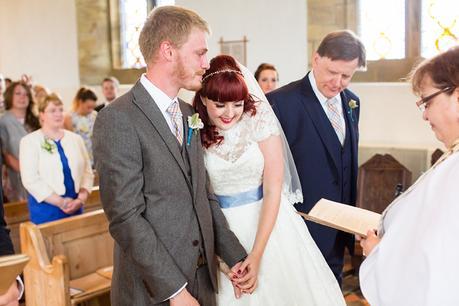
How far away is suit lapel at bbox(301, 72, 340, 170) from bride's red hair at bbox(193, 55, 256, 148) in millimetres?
567

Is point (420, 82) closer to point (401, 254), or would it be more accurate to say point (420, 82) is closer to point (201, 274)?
point (401, 254)

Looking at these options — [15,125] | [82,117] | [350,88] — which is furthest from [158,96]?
[82,117]

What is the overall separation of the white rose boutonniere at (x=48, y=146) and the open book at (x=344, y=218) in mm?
2881

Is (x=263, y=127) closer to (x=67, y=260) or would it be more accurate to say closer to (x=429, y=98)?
(x=429, y=98)

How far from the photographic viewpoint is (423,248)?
1574mm

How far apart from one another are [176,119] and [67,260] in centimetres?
195

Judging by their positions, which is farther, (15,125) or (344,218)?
(15,125)

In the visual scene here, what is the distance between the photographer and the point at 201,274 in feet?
7.44

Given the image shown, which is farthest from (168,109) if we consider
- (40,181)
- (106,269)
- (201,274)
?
(40,181)

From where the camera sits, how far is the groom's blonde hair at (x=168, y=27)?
207 centimetres

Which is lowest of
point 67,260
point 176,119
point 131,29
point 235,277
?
point 67,260

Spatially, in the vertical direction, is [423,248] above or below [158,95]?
below

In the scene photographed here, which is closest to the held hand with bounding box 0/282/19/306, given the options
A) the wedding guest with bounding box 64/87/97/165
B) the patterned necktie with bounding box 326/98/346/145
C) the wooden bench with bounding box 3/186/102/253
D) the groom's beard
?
the groom's beard

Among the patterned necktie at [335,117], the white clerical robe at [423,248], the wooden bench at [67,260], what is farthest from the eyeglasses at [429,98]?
the wooden bench at [67,260]
